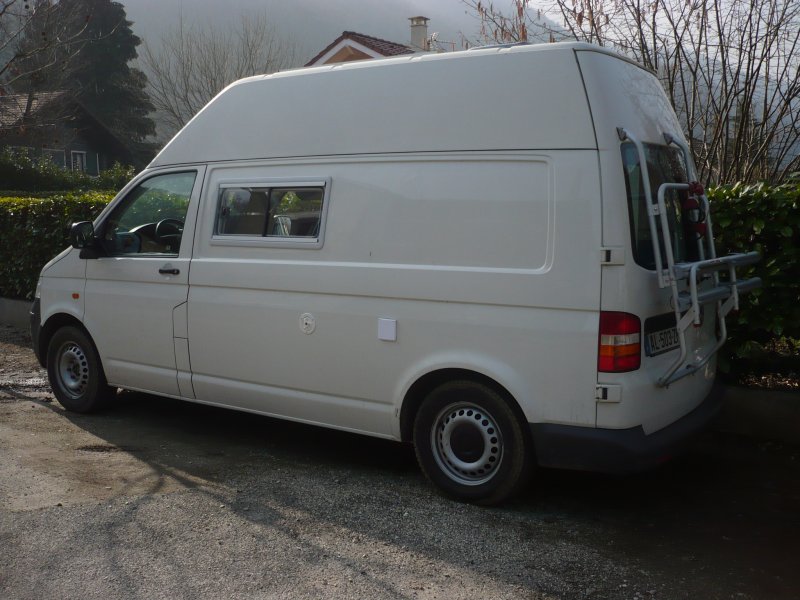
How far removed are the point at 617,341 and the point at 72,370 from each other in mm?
4779

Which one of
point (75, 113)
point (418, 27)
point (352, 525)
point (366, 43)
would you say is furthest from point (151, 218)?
point (75, 113)

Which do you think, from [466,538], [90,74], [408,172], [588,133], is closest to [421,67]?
[408,172]

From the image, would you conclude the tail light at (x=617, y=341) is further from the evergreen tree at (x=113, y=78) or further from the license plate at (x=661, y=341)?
the evergreen tree at (x=113, y=78)

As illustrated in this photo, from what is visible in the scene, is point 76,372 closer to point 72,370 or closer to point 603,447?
point 72,370

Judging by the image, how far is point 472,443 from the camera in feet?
16.1

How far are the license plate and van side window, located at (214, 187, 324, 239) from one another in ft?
7.11

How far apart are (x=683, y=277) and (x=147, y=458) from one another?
377cm

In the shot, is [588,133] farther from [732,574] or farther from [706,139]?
[706,139]

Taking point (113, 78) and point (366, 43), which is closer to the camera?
point (366, 43)

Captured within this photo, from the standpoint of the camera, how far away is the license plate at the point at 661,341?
4496 mm

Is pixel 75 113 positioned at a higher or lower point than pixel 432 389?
higher

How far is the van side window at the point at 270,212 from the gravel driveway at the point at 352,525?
1.60 metres

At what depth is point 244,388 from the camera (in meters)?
5.85

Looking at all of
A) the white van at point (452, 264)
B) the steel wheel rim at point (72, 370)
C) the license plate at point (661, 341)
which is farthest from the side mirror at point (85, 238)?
the license plate at point (661, 341)
